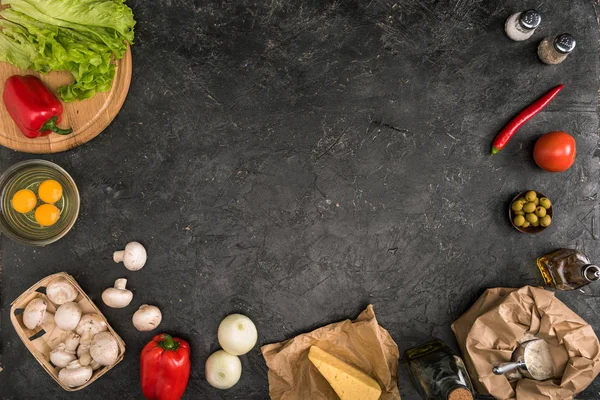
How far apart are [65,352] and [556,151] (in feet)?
8.02

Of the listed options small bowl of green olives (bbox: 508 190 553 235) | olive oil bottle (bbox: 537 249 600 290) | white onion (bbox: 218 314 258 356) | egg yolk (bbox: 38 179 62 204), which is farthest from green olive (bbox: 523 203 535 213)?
egg yolk (bbox: 38 179 62 204)

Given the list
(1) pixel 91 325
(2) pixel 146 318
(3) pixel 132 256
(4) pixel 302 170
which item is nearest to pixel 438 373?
(4) pixel 302 170

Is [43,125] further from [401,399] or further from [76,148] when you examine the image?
[401,399]

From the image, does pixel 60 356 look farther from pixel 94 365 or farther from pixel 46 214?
pixel 46 214

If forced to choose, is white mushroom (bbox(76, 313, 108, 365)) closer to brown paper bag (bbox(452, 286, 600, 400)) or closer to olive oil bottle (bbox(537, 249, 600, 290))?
brown paper bag (bbox(452, 286, 600, 400))

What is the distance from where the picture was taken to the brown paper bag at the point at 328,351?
2166 millimetres

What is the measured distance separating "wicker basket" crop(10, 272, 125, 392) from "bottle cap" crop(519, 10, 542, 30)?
2413 millimetres

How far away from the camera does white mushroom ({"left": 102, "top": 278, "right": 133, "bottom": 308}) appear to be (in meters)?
2.15

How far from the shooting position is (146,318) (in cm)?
216

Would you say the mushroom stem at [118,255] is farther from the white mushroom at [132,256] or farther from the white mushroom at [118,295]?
the white mushroom at [118,295]

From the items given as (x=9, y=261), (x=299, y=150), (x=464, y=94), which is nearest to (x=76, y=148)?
(x=9, y=261)

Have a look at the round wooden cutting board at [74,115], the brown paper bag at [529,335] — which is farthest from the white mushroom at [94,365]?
the brown paper bag at [529,335]

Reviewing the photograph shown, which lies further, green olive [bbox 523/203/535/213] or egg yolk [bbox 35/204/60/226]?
green olive [bbox 523/203/535/213]

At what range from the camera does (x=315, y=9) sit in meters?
2.24
